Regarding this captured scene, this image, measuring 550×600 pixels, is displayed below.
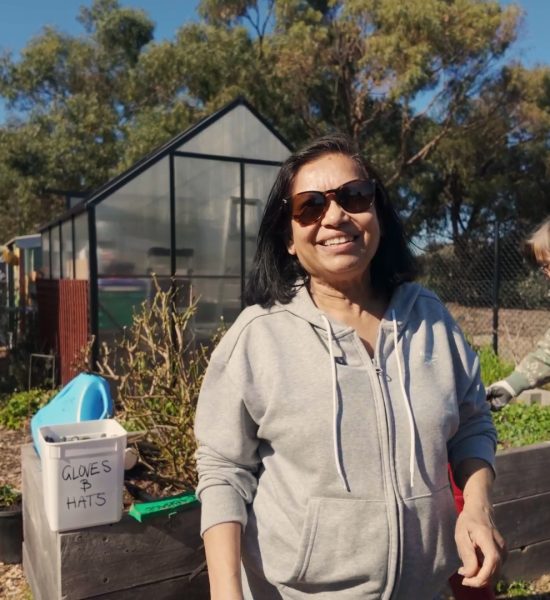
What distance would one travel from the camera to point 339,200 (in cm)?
149

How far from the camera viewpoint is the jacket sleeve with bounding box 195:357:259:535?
1.39 metres

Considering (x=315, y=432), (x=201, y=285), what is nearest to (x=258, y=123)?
(x=201, y=285)

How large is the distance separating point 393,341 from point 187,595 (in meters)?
1.59

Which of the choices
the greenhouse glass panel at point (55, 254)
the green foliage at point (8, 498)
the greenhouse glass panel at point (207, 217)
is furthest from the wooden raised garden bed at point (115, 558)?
the greenhouse glass panel at point (55, 254)

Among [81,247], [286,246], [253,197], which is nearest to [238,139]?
[253,197]

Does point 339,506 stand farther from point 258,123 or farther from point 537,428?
point 258,123

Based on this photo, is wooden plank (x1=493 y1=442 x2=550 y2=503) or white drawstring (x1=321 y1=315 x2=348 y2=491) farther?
wooden plank (x1=493 y1=442 x2=550 y2=503)

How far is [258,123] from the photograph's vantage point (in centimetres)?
841

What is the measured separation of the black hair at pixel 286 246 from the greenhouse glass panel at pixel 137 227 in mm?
6067

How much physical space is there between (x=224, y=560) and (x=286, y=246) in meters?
0.79

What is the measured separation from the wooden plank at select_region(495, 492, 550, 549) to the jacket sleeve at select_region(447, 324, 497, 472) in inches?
69.9

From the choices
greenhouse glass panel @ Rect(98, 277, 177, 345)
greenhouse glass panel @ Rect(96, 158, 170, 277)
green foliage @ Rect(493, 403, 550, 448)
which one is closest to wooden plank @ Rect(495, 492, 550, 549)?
green foliage @ Rect(493, 403, 550, 448)

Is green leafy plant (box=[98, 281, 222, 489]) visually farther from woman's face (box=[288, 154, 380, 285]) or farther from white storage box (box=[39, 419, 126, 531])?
woman's face (box=[288, 154, 380, 285])

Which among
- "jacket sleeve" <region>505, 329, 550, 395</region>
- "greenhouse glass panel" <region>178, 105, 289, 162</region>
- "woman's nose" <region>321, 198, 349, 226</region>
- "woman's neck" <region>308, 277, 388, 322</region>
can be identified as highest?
"greenhouse glass panel" <region>178, 105, 289, 162</region>
